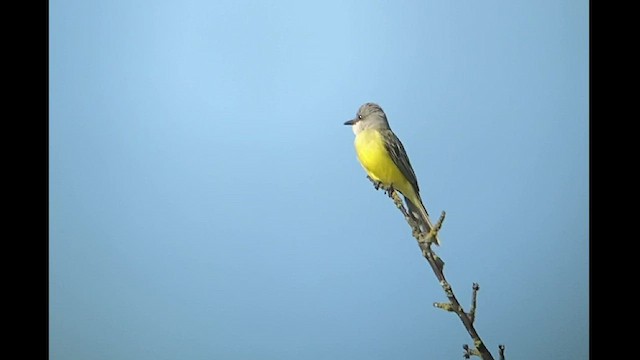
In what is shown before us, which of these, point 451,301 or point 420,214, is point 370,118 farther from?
point 451,301

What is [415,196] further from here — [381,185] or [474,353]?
[474,353]

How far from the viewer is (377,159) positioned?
2.68 m

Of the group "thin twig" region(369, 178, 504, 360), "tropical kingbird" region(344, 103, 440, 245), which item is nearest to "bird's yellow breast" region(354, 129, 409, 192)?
"tropical kingbird" region(344, 103, 440, 245)

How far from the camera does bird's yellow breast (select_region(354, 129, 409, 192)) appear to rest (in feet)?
8.80

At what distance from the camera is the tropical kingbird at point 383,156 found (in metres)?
2.68

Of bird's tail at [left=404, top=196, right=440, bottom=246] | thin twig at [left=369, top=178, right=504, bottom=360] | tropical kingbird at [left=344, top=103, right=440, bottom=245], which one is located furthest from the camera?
tropical kingbird at [left=344, top=103, right=440, bottom=245]

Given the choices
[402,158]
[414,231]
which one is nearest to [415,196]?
[402,158]

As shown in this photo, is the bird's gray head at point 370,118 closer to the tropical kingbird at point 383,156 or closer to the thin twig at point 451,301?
the tropical kingbird at point 383,156

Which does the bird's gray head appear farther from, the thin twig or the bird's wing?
the thin twig

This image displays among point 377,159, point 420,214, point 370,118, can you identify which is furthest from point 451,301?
point 370,118

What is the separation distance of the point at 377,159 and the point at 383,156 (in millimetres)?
34

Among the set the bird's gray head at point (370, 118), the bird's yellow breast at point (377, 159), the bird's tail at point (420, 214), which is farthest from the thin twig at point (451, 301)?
the bird's gray head at point (370, 118)

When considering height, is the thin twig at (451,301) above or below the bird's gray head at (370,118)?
below

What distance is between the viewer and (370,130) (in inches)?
107
